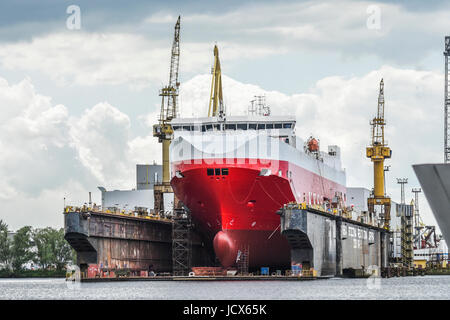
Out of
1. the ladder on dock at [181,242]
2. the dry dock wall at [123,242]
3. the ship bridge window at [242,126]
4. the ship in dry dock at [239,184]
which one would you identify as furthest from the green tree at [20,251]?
the ship bridge window at [242,126]

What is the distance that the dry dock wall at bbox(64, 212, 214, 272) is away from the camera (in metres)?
68.5

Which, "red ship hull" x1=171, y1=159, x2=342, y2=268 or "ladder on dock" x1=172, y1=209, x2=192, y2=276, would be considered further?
"ladder on dock" x1=172, y1=209, x2=192, y2=276

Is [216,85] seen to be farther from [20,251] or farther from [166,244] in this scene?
→ [20,251]

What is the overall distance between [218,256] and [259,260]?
12.6ft

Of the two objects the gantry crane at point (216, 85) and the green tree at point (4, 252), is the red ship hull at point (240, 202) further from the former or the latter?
the green tree at point (4, 252)

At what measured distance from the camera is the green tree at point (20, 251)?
11794 cm

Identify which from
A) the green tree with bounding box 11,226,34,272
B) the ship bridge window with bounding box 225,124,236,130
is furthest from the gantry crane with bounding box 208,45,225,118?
the green tree with bounding box 11,226,34,272

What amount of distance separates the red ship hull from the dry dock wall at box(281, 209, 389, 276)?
2.95 meters

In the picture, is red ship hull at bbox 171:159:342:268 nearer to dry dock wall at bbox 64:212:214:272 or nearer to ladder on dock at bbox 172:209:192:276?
ladder on dock at bbox 172:209:192:276

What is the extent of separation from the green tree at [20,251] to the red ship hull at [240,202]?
55993mm

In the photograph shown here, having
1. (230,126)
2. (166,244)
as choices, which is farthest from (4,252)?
(230,126)
